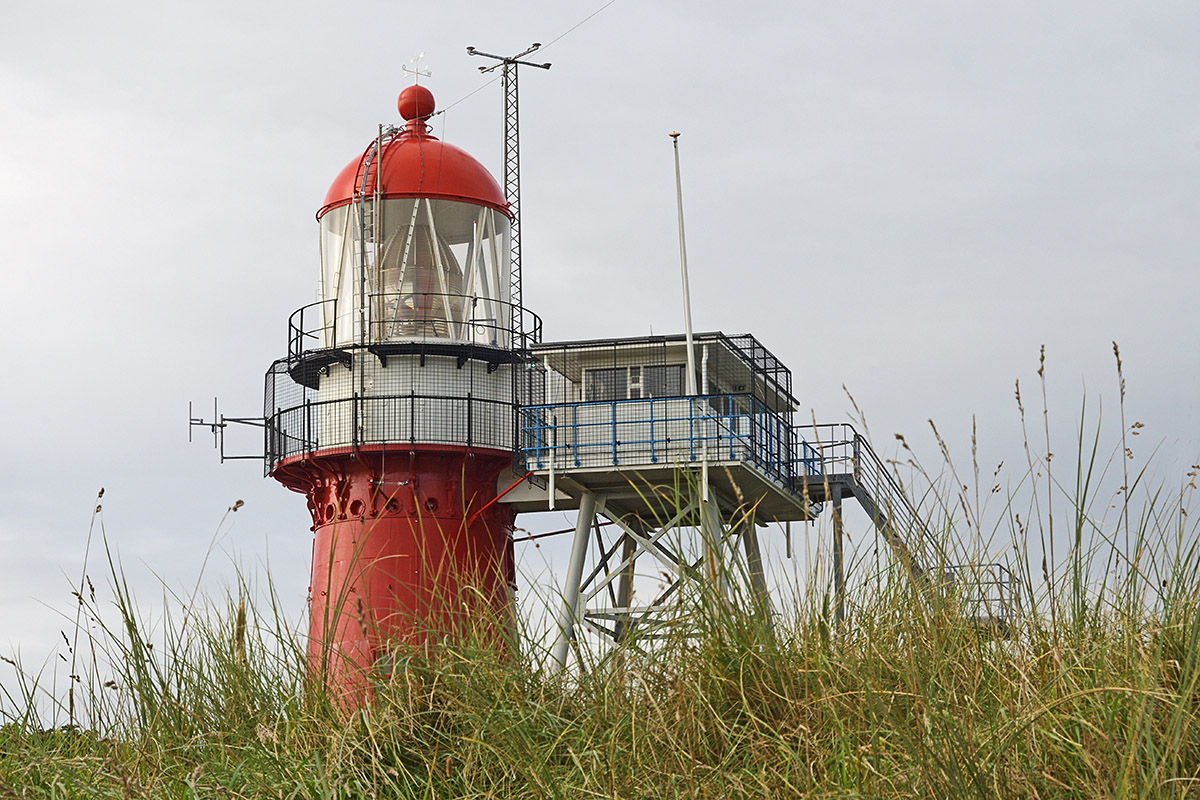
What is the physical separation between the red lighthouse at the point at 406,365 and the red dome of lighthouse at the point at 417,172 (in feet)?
0.10

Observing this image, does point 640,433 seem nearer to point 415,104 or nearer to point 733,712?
point 415,104

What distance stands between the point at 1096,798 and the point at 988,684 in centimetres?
116

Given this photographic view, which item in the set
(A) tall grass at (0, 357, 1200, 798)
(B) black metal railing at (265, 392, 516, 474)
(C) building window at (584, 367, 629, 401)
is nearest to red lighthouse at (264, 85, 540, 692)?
(B) black metal railing at (265, 392, 516, 474)

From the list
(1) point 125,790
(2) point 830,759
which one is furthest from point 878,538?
(1) point 125,790

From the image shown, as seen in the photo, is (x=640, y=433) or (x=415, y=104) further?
(x=415, y=104)

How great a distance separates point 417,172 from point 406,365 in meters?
3.41

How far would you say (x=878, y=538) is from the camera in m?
6.84

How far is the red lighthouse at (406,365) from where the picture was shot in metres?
22.4

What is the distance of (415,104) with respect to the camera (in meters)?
25.3

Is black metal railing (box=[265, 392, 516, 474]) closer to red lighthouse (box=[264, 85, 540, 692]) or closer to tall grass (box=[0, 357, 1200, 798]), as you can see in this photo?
red lighthouse (box=[264, 85, 540, 692])

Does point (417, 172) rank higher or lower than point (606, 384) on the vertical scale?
higher

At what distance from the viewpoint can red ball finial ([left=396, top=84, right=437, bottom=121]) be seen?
2530 cm

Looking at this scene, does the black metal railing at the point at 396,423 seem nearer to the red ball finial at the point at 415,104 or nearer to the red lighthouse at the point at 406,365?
the red lighthouse at the point at 406,365

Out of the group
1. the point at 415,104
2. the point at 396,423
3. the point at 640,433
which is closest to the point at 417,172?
the point at 415,104
